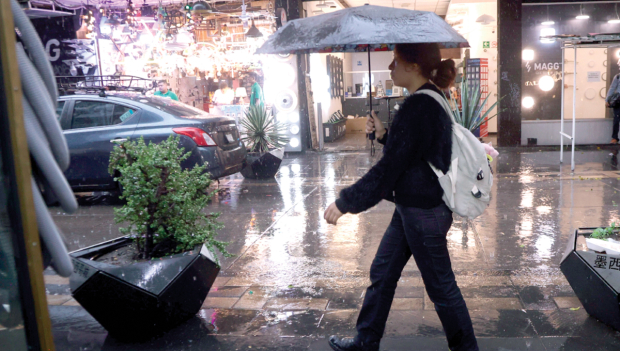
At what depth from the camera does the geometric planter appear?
10.9 ft

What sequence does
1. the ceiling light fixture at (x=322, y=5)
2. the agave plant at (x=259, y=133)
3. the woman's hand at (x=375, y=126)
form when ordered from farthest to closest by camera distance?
the ceiling light fixture at (x=322, y=5)
the agave plant at (x=259, y=133)
the woman's hand at (x=375, y=126)

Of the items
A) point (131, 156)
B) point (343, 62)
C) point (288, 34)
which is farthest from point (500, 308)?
point (343, 62)

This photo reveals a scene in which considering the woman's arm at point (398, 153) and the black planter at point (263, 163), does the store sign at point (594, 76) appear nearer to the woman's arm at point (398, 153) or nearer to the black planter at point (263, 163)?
the black planter at point (263, 163)

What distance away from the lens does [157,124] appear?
824 cm

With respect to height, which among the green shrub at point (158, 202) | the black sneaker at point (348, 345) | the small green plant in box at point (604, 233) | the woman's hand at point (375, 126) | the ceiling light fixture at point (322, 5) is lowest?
the black sneaker at point (348, 345)

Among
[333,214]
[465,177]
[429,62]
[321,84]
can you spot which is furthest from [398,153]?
[321,84]

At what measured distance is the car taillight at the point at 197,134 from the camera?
26.8 ft

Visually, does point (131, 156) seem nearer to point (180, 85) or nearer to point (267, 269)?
point (267, 269)

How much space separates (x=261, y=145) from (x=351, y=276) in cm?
606

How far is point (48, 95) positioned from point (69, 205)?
1.16ft

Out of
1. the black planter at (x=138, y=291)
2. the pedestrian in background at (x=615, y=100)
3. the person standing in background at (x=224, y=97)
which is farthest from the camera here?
the person standing in background at (x=224, y=97)

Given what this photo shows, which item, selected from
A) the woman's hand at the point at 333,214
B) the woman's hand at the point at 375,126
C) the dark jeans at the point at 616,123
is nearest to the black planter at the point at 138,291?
the woman's hand at the point at 333,214

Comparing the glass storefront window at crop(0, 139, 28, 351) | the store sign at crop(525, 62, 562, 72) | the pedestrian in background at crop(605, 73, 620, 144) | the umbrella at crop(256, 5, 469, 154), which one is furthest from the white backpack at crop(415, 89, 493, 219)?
the store sign at crop(525, 62, 562, 72)

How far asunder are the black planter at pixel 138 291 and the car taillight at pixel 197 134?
4.56 meters
